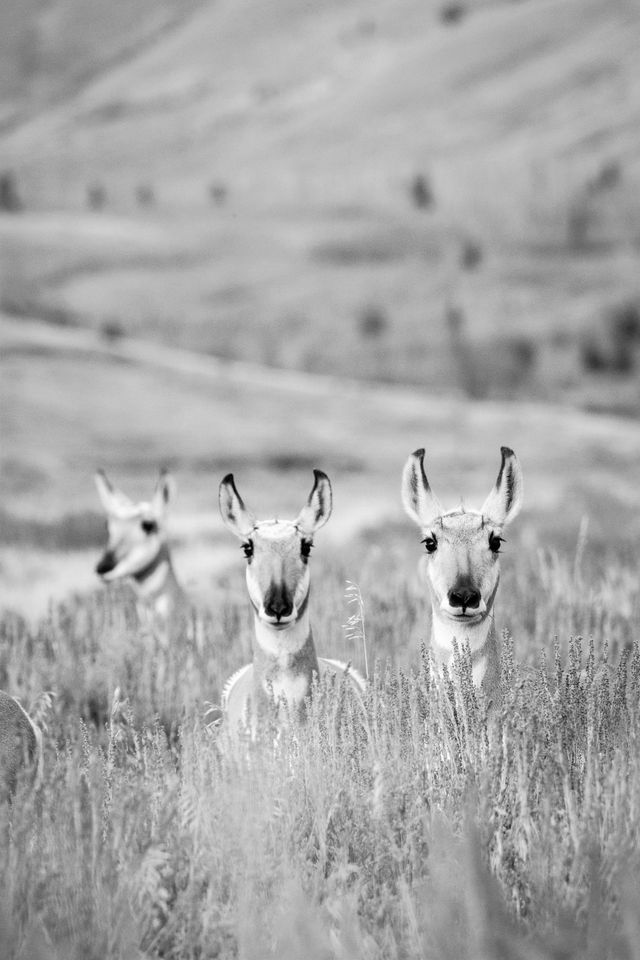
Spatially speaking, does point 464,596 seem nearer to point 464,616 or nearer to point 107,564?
point 464,616

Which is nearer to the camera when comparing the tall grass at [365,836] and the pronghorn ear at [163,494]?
the tall grass at [365,836]

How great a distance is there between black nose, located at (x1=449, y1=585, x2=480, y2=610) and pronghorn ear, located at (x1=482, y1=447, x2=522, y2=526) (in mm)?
415

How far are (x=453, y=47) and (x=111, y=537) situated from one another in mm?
12464

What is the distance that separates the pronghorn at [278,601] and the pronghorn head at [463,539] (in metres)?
0.46

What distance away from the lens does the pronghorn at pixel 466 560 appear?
5473 millimetres

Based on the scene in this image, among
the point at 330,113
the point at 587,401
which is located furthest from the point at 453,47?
the point at 587,401

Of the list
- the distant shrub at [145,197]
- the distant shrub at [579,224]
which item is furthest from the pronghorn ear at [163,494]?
the distant shrub at [145,197]

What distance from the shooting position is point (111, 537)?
32.2 ft

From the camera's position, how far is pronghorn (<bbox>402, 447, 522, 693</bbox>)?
5.47 meters

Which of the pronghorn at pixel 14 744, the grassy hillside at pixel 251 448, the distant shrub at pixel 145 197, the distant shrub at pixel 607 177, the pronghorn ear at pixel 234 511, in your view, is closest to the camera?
the pronghorn at pixel 14 744

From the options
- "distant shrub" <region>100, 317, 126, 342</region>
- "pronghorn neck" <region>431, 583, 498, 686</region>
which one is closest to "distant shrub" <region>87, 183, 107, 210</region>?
"distant shrub" <region>100, 317, 126, 342</region>

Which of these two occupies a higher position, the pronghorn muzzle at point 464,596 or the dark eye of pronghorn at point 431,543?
the dark eye of pronghorn at point 431,543

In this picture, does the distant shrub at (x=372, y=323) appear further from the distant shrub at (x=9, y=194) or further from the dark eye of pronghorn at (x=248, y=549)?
the dark eye of pronghorn at (x=248, y=549)

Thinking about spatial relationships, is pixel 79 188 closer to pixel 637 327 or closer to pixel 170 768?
pixel 637 327
